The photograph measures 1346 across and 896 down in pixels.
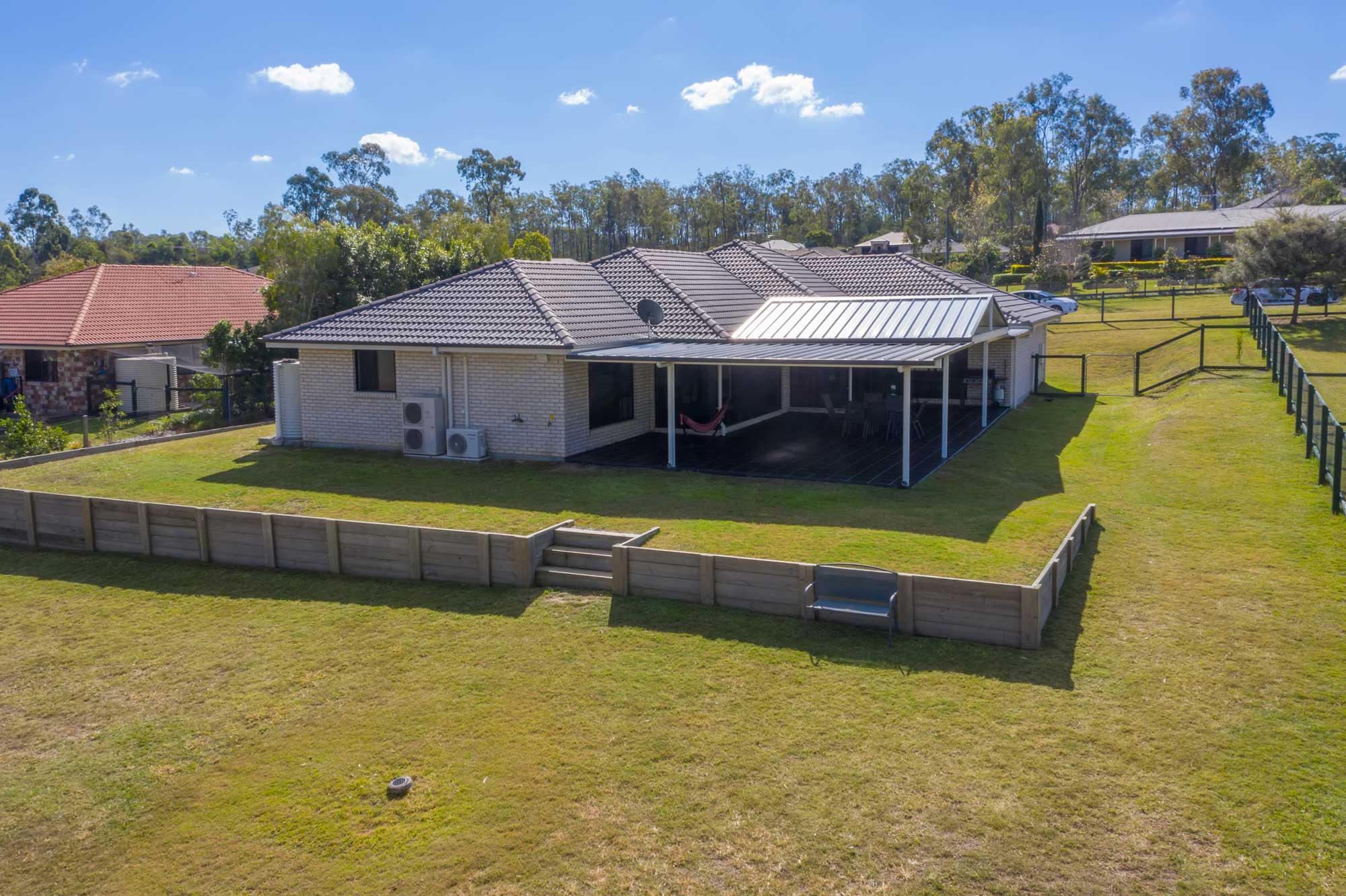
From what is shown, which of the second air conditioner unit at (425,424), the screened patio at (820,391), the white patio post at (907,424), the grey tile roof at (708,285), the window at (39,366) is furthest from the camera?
the window at (39,366)

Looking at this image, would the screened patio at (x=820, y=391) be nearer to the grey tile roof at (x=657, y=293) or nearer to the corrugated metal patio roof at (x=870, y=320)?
the corrugated metal patio roof at (x=870, y=320)

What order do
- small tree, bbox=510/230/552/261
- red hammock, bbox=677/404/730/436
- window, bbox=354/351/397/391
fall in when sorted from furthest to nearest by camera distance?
1. small tree, bbox=510/230/552/261
2. window, bbox=354/351/397/391
3. red hammock, bbox=677/404/730/436

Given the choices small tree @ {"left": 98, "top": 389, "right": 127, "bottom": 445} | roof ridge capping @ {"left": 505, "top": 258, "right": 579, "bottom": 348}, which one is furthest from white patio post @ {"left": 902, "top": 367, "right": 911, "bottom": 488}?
small tree @ {"left": 98, "top": 389, "right": 127, "bottom": 445}

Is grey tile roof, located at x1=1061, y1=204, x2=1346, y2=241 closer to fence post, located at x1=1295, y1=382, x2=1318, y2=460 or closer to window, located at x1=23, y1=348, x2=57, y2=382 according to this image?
fence post, located at x1=1295, y1=382, x2=1318, y2=460

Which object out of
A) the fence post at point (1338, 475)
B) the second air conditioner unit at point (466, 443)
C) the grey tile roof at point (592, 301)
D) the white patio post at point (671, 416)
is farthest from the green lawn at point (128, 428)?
the fence post at point (1338, 475)

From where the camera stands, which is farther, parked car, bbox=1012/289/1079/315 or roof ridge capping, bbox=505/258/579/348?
parked car, bbox=1012/289/1079/315

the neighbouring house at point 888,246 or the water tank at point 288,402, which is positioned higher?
the neighbouring house at point 888,246

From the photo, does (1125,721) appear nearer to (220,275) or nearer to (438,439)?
(438,439)
